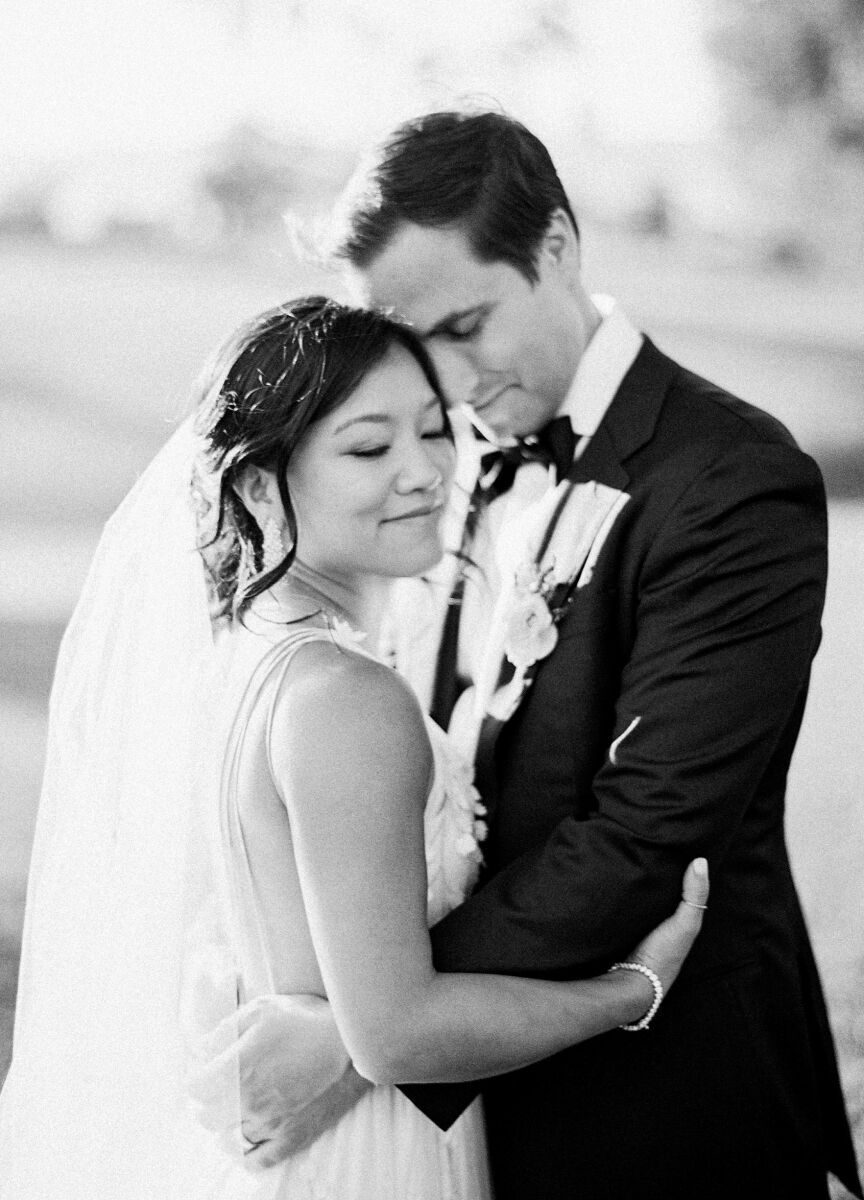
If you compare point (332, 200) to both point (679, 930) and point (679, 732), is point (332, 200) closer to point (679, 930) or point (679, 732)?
point (679, 732)

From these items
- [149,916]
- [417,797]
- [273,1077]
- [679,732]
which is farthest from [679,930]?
[149,916]

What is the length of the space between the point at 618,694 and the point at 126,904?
2.10ft

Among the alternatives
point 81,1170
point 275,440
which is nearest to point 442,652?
point 275,440

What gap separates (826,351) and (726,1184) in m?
1.70

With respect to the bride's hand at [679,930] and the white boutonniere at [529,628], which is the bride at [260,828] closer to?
the bride's hand at [679,930]

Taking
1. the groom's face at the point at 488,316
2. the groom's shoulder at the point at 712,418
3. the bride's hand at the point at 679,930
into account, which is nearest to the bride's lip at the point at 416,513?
the groom's face at the point at 488,316

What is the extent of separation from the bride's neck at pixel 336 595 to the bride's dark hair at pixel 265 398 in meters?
0.03

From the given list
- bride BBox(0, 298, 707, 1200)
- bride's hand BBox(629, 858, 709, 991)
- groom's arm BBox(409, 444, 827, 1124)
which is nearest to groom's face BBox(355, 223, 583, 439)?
bride BBox(0, 298, 707, 1200)

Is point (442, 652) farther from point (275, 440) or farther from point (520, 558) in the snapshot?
point (275, 440)

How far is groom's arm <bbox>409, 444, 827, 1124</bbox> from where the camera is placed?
151 cm

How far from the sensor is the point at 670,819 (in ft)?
4.96

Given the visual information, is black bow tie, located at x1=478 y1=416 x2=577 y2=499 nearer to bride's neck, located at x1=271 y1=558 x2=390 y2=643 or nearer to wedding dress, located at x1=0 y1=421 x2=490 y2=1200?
bride's neck, located at x1=271 y1=558 x2=390 y2=643

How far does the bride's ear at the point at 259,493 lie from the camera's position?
1.57 metres

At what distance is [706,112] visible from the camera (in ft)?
8.75
